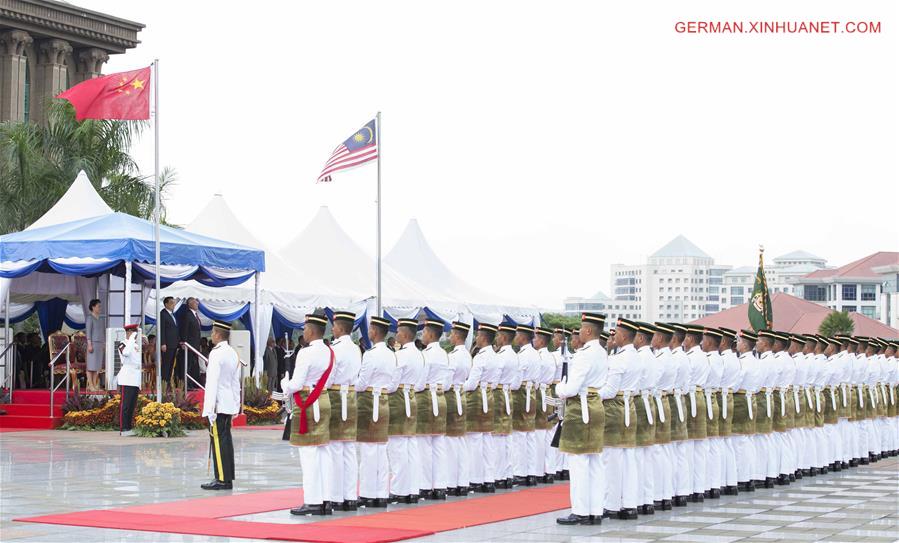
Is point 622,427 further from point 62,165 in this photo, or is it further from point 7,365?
point 62,165

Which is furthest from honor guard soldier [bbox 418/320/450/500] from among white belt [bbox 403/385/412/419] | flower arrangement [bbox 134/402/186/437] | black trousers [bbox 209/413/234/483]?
flower arrangement [bbox 134/402/186/437]

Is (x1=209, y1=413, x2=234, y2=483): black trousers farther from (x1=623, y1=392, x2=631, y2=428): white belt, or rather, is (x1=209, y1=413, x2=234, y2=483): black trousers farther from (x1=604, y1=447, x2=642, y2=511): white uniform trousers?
(x1=623, y1=392, x2=631, y2=428): white belt

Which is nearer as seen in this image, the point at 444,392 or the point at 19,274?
the point at 444,392

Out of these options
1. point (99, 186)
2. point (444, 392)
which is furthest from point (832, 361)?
point (99, 186)

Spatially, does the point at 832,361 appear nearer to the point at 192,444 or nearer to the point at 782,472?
the point at 782,472

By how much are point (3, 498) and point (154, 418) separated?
305 inches

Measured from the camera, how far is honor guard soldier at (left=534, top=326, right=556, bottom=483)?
14.3m

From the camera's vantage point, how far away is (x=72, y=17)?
49812mm

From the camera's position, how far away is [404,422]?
12242 millimetres

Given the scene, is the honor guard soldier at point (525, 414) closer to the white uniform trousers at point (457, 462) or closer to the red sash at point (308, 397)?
the white uniform trousers at point (457, 462)

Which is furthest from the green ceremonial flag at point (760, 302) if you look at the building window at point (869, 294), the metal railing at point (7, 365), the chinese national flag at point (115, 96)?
the building window at point (869, 294)

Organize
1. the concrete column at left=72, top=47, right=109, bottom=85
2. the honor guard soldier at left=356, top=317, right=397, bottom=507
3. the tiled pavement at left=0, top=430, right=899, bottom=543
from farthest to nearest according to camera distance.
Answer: the concrete column at left=72, top=47, right=109, bottom=85 < the honor guard soldier at left=356, top=317, right=397, bottom=507 < the tiled pavement at left=0, top=430, right=899, bottom=543

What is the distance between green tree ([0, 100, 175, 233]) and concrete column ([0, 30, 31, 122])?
12.6 metres

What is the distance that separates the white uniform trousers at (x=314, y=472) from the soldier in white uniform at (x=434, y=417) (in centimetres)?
143
